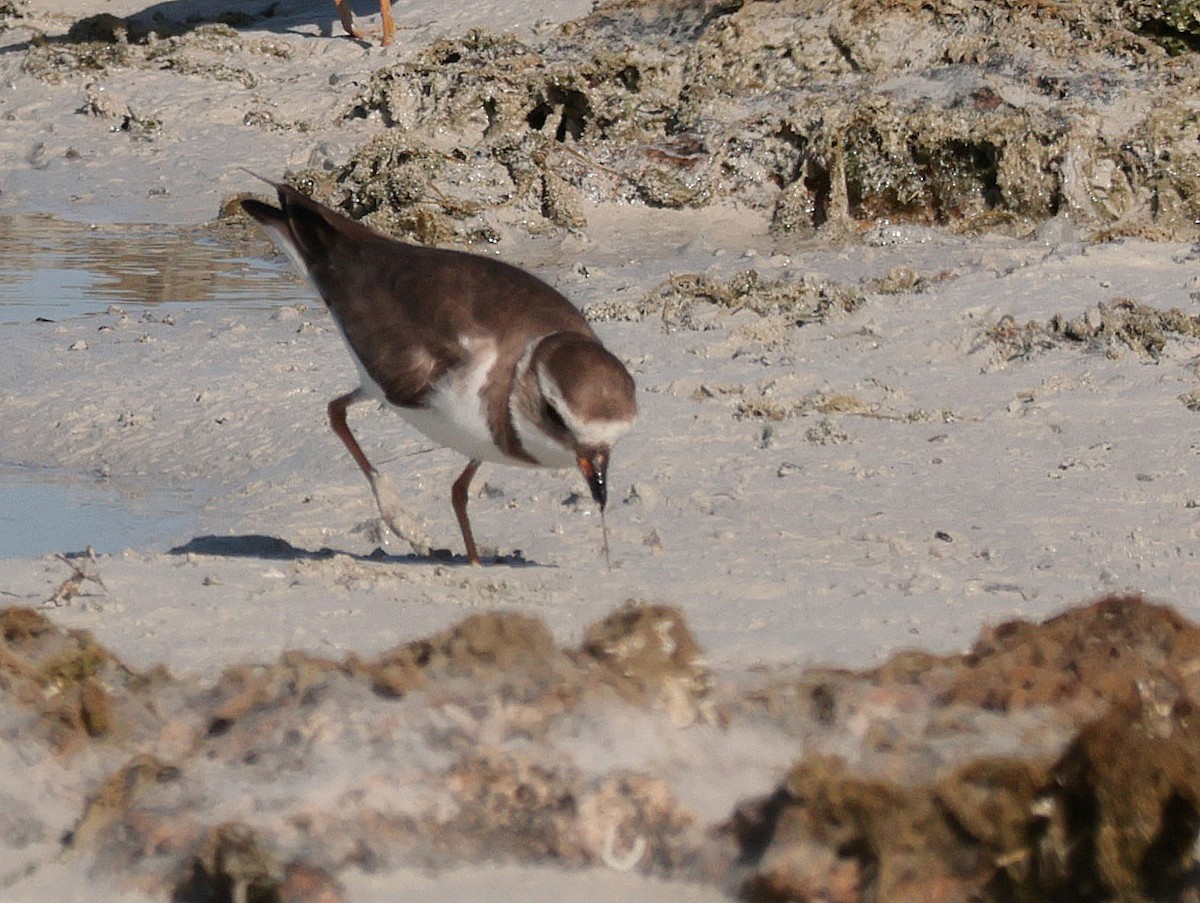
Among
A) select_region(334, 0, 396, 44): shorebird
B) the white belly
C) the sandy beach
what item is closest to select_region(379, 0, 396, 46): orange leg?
select_region(334, 0, 396, 44): shorebird

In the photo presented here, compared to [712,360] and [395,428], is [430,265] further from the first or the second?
[712,360]

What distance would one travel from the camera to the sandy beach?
10.7 ft

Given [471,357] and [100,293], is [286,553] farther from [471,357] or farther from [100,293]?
[100,293]

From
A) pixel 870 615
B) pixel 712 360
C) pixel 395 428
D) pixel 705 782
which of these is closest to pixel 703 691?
pixel 705 782

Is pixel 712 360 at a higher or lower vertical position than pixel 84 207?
higher

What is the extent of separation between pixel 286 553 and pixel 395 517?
373 mm

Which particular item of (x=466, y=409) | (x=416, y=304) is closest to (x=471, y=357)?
(x=466, y=409)

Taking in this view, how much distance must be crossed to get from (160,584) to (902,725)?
2384 mm

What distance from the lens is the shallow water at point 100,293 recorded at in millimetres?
6594

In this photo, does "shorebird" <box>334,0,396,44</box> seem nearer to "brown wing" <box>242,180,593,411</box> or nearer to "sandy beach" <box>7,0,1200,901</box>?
"sandy beach" <box>7,0,1200,901</box>

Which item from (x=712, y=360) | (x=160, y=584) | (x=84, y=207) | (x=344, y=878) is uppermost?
(x=344, y=878)

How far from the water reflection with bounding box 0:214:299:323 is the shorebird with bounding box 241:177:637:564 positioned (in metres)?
4.30

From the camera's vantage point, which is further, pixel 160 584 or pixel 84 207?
pixel 84 207

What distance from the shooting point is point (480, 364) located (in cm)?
514
